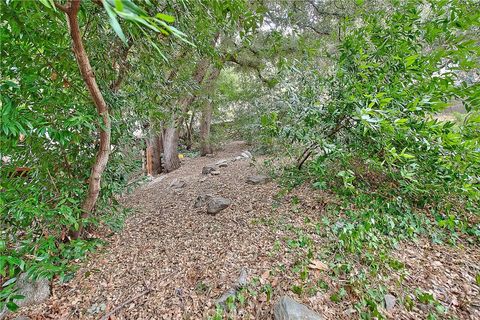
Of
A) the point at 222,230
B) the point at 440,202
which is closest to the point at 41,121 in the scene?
the point at 222,230

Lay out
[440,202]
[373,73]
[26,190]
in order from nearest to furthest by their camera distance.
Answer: [26,190], [373,73], [440,202]

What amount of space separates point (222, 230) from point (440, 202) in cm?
200

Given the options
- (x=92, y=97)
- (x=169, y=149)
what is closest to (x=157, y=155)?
(x=169, y=149)

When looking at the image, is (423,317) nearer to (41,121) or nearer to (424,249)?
(424,249)

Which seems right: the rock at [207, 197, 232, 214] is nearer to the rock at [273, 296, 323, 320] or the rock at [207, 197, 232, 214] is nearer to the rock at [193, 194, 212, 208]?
the rock at [193, 194, 212, 208]

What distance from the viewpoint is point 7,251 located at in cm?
126

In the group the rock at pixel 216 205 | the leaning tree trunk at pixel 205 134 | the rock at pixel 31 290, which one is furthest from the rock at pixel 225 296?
the leaning tree trunk at pixel 205 134

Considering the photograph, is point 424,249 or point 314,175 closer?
point 424,249

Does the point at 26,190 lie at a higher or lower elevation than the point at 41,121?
lower

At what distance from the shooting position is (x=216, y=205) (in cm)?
252

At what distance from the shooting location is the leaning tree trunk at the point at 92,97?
1013mm

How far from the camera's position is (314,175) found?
2.56 m

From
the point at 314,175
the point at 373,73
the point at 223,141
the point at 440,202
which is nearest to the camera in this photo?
the point at 373,73

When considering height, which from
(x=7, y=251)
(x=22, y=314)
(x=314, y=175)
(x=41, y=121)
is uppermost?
(x=41, y=121)
